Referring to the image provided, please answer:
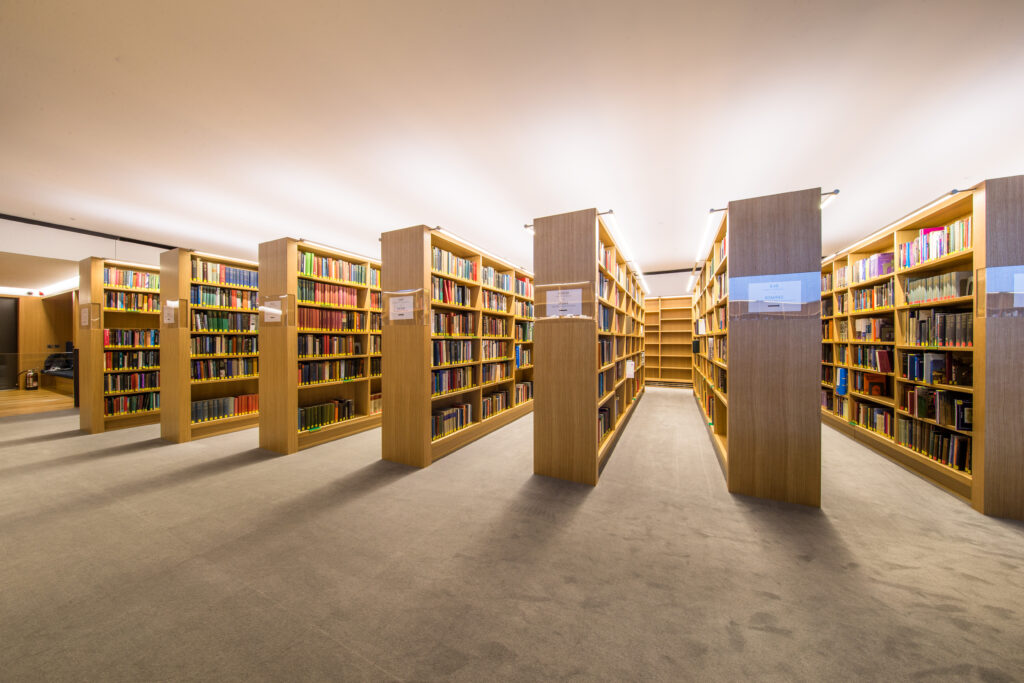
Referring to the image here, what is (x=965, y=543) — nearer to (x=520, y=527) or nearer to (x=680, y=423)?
(x=520, y=527)

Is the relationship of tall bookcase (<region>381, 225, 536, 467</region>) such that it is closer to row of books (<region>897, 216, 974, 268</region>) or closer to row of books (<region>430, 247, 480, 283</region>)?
row of books (<region>430, 247, 480, 283</region>)

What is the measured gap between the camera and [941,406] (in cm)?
311

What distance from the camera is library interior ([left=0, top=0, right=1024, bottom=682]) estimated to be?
164 centimetres

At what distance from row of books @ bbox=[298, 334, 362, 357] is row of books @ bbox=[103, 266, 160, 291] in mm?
3491

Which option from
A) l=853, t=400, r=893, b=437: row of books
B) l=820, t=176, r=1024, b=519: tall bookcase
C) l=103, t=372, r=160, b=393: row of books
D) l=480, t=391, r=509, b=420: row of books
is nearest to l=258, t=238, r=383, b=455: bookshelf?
l=480, t=391, r=509, b=420: row of books

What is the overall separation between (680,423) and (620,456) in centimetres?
214

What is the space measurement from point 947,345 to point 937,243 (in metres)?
0.95

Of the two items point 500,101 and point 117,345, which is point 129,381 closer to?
point 117,345

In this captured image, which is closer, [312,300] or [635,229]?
[312,300]

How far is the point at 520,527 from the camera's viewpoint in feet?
8.05

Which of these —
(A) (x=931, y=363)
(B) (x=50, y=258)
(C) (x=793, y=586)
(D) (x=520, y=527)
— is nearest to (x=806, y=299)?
(A) (x=931, y=363)

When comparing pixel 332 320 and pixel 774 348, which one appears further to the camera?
pixel 332 320

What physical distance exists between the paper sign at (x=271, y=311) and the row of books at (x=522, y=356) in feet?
11.5

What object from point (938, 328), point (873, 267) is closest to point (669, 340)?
point (873, 267)
